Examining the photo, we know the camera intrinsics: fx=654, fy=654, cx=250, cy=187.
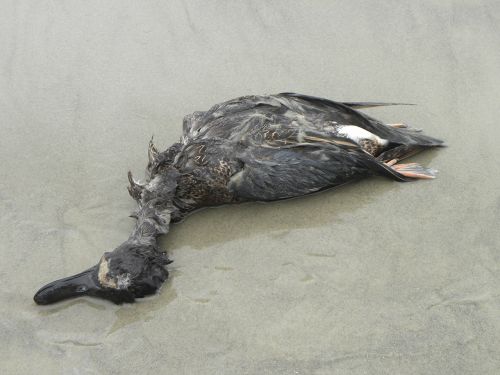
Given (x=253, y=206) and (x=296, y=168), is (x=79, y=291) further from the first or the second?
(x=296, y=168)

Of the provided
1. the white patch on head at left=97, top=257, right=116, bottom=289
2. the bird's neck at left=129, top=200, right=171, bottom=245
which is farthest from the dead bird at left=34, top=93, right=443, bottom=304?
the white patch on head at left=97, top=257, right=116, bottom=289

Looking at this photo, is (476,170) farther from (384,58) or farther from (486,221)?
(384,58)

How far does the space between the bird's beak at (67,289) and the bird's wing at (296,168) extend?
117cm

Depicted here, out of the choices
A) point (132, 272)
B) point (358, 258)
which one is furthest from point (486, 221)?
point (132, 272)

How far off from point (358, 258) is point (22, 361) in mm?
2222

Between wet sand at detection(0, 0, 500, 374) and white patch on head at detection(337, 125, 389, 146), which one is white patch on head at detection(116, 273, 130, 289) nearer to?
wet sand at detection(0, 0, 500, 374)

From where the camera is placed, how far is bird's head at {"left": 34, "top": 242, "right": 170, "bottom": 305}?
418 centimetres

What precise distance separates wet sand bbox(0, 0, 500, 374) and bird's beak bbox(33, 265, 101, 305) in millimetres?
96

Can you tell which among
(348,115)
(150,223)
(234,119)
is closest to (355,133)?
(348,115)

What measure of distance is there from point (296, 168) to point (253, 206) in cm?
44

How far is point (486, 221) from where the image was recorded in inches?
179

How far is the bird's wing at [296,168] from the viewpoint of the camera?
15.3 ft

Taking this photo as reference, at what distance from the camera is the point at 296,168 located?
15.5ft

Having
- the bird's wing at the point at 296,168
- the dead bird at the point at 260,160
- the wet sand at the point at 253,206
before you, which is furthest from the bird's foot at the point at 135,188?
the bird's wing at the point at 296,168
